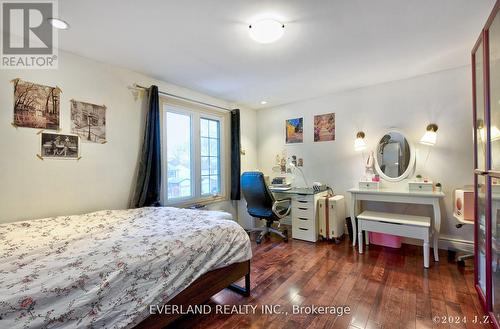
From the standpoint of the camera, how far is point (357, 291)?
79.7 inches

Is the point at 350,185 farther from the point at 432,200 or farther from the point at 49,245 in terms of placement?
the point at 49,245

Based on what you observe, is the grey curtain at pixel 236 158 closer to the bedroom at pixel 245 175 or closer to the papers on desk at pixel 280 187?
the bedroom at pixel 245 175

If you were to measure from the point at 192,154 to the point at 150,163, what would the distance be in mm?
784

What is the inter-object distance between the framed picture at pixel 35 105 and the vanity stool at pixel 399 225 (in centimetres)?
351

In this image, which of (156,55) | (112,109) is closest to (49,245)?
(112,109)

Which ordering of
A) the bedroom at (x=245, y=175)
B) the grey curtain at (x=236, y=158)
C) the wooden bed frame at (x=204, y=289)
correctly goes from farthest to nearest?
1. the grey curtain at (x=236, y=158)
2. the bedroom at (x=245, y=175)
3. the wooden bed frame at (x=204, y=289)

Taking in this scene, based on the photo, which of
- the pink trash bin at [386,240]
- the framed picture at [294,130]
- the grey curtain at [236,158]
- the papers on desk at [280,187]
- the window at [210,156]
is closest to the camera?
the pink trash bin at [386,240]

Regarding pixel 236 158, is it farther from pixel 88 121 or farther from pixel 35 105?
pixel 35 105

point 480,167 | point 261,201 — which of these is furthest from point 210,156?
point 480,167

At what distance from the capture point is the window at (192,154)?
3094 mm

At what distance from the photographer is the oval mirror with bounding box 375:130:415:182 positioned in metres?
3.10

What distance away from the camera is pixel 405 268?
2436 mm

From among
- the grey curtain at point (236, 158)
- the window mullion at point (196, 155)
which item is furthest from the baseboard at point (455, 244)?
the window mullion at point (196, 155)

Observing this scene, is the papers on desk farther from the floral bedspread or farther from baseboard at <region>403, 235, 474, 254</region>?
baseboard at <region>403, 235, 474, 254</region>
